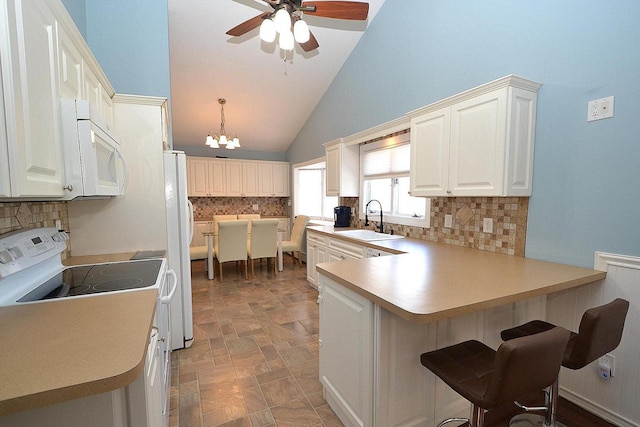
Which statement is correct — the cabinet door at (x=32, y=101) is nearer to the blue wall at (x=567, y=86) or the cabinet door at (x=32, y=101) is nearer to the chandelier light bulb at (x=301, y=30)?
the chandelier light bulb at (x=301, y=30)

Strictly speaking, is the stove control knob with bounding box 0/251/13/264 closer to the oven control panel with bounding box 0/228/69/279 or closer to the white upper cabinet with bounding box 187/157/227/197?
the oven control panel with bounding box 0/228/69/279

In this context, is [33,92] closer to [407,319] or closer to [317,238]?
[407,319]

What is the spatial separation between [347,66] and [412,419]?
4062mm

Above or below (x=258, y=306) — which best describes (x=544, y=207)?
above

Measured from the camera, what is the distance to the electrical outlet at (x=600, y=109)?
1558 mm

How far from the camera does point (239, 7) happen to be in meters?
3.19

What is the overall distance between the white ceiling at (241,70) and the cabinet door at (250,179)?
727 millimetres

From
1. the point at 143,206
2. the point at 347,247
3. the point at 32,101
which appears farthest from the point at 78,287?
Result: the point at 347,247

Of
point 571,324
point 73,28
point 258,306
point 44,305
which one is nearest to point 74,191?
point 44,305

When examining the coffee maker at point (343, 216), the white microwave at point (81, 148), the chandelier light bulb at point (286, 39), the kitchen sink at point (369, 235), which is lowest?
the kitchen sink at point (369, 235)

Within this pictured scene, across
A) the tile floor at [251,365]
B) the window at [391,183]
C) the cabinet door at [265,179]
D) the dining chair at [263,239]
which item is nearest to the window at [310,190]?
the cabinet door at [265,179]

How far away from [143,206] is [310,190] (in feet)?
13.2

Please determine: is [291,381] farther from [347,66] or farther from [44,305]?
[347,66]

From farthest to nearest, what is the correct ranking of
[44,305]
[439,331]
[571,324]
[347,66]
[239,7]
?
[347,66]
[239,7]
[571,324]
[439,331]
[44,305]
